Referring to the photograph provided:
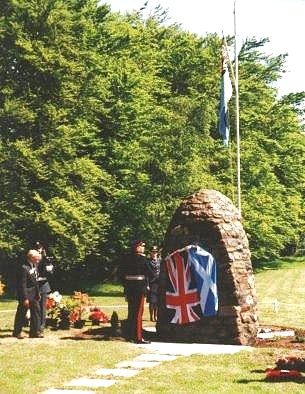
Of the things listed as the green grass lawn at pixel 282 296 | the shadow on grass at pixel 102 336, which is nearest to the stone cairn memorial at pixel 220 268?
the shadow on grass at pixel 102 336

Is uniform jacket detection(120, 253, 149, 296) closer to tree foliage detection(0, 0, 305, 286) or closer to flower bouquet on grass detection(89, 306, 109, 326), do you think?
flower bouquet on grass detection(89, 306, 109, 326)

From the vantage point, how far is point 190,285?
48.7ft

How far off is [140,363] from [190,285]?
10.5 feet

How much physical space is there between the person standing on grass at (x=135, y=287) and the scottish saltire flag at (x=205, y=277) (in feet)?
3.58

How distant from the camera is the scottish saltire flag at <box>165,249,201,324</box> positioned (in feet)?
48.4

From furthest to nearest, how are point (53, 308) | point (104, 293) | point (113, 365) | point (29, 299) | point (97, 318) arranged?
1. point (104, 293)
2. point (97, 318)
3. point (53, 308)
4. point (29, 299)
5. point (113, 365)

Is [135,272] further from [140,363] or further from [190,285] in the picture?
[140,363]

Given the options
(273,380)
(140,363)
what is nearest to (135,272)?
(140,363)

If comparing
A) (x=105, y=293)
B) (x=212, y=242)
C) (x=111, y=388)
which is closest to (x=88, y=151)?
(x=105, y=293)

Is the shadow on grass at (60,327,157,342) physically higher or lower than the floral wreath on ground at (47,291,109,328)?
lower

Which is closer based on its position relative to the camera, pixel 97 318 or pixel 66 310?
pixel 66 310

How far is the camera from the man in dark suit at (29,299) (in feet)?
49.5

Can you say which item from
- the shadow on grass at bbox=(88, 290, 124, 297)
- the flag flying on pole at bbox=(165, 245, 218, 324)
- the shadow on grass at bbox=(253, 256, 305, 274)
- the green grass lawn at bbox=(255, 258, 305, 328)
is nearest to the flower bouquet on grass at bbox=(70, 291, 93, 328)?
the flag flying on pole at bbox=(165, 245, 218, 324)

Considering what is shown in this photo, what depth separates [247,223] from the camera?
35375 mm
